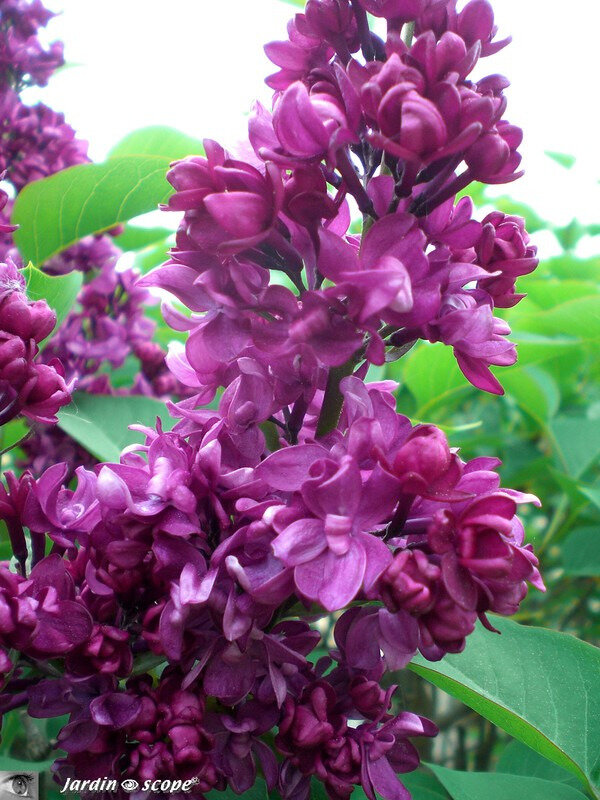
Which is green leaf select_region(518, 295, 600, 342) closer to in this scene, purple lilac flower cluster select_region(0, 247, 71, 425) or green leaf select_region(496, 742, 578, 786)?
green leaf select_region(496, 742, 578, 786)

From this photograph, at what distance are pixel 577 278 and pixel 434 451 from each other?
5.59 feet

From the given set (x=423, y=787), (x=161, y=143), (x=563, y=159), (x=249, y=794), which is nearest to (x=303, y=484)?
(x=249, y=794)

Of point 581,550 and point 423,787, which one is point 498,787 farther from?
point 581,550

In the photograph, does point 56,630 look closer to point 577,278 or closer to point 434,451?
point 434,451

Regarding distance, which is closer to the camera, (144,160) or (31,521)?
(31,521)

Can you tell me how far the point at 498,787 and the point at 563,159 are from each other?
6.60 ft

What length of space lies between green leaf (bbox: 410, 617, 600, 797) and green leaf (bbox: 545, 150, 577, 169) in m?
1.85

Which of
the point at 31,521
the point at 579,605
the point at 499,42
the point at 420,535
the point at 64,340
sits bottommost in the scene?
the point at 579,605

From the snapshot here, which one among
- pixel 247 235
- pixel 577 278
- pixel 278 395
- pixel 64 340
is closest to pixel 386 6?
pixel 247 235

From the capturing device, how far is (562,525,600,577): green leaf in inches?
63.1

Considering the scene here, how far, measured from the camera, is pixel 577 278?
2.14 m

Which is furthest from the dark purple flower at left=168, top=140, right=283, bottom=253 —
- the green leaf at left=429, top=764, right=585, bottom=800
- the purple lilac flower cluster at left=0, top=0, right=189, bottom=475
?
the purple lilac flower cluster at left=0, top=0, right=189, bottom=475

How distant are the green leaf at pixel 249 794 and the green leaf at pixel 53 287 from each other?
2.03ft

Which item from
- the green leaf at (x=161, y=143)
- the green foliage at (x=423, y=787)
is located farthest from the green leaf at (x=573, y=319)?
the green foliage at (x=423, y=787)
